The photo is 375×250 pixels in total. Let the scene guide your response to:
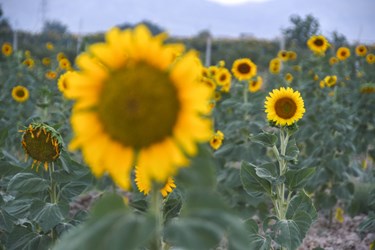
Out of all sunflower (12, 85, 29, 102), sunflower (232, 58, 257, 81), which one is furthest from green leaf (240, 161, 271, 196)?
sunflower (12, 85, 29, 102)

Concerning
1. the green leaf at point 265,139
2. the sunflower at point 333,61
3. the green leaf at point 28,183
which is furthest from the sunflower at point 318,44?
the green leaf at point 28,183

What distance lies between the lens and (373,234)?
3.83m

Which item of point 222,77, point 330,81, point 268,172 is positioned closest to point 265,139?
point 268,172

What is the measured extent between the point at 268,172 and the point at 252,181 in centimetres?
9

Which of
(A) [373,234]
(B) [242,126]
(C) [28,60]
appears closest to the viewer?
(A) [373,234]

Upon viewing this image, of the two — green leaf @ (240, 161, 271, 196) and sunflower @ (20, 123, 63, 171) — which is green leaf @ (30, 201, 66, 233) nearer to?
sunflower @ (20, 123, 63, 171)

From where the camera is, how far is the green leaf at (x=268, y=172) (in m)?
2.27

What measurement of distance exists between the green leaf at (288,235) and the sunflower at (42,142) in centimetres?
106

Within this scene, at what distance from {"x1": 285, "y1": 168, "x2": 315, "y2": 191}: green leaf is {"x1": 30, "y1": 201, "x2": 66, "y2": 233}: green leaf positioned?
108cm

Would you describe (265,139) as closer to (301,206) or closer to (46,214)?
(301,206)

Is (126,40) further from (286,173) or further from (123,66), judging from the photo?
(286,173)

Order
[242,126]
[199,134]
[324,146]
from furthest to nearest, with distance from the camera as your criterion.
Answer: [324,146]
[242,126]
[199,134]

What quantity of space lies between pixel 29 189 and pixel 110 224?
1.34 m

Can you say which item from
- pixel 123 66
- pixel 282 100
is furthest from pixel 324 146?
pixel 123 66
